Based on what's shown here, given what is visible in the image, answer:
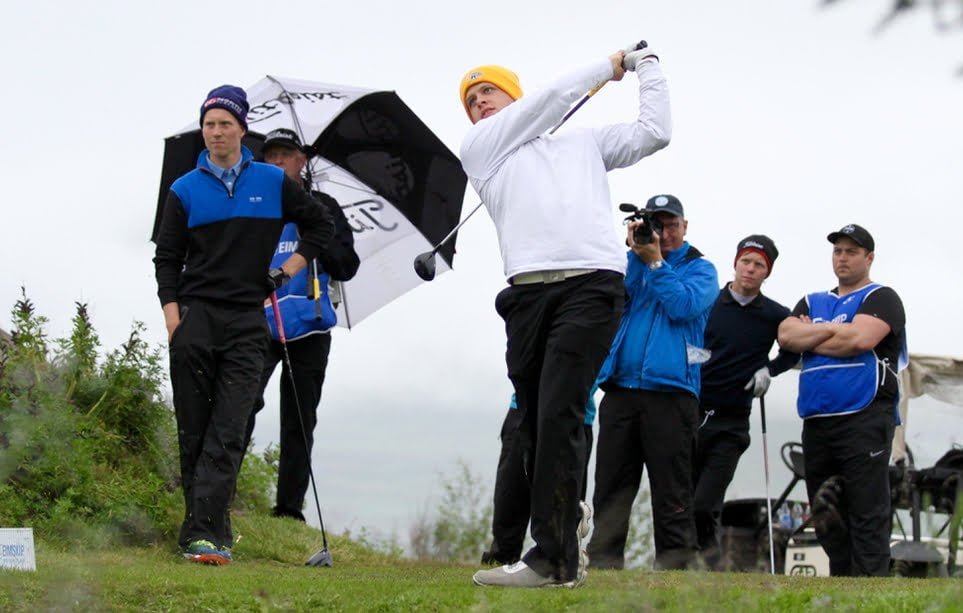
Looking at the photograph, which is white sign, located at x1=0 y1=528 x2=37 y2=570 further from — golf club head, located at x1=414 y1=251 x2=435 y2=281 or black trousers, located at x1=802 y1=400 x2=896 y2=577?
black trousers, located at x1=802 y1=400 x2=896 y2=577

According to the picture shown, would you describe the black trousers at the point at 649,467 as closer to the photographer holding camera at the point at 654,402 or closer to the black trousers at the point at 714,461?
the photographer holding camera at the point at 654,402

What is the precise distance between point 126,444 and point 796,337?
4.85 meters

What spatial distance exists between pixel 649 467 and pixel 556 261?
8.84ft

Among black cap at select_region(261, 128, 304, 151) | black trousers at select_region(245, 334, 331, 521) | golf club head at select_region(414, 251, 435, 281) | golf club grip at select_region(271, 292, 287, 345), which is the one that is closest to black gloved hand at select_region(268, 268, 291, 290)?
→ golf club grip at select_region(271, 292, 287, 345)

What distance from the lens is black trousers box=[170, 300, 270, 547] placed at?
7359 millimetres

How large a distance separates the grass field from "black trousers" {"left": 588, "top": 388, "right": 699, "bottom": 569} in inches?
47.4

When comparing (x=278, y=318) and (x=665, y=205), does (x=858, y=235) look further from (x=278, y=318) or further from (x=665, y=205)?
(x=278, y=318)

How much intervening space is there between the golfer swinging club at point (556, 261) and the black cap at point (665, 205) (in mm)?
2620

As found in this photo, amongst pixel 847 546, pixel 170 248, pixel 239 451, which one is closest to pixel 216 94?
pixel 170 248

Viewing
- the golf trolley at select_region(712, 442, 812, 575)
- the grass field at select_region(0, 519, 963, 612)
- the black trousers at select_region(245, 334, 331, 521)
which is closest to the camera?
the grass field at select_region(0, 519, 963, 612)

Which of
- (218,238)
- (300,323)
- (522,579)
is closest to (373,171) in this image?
(300,323)

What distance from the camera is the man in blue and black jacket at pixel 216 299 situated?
739cm

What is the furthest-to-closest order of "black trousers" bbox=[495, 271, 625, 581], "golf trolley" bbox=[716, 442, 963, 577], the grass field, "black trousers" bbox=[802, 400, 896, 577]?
"golf trolley" bbox=[716, 442, 963, 577] < "black trousers" bbox=[802, 400, 896, 577] < "black trousers" bbox=[495, 271, 625, 581] < the grass field

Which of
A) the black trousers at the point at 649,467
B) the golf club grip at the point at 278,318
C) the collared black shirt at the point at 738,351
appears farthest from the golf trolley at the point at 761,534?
the golf club grip at the point at 278,318
